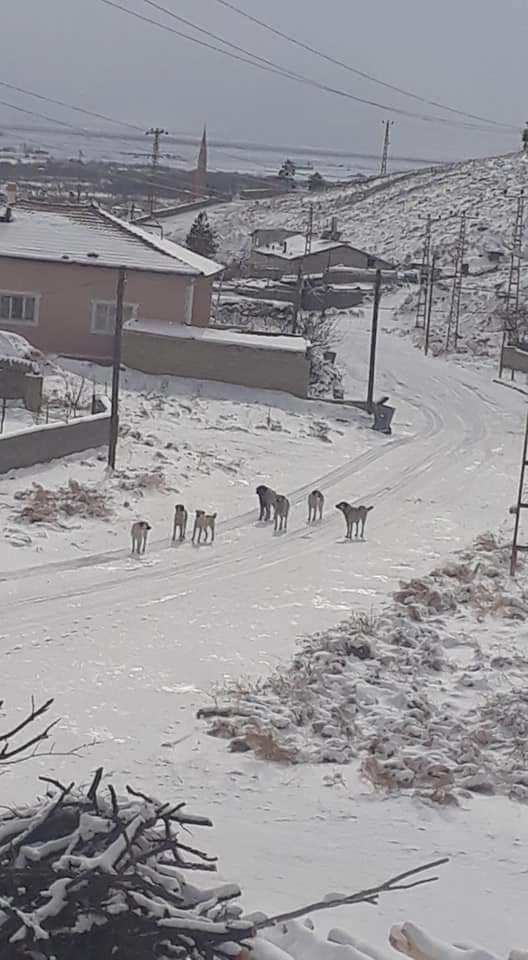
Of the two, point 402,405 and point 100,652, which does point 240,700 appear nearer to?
point 100,652

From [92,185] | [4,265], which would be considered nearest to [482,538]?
[4,265]

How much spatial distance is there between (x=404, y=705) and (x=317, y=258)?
5875 centimetres

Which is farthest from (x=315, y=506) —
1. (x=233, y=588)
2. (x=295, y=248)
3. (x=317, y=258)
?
(x=295, y=248)

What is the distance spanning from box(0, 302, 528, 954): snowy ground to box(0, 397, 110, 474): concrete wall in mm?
468

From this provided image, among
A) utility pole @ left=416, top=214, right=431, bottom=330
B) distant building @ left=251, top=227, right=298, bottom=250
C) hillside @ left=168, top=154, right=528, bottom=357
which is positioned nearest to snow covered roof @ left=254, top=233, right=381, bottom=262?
utility pole @ left=416, top=214, right=431, bottom=330

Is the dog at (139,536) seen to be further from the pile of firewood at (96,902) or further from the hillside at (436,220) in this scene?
the hillside at (436,220)

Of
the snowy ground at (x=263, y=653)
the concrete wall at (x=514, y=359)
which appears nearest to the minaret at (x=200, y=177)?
the concrete wall at (x=514, y=359)

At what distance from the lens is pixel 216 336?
34.7 meters

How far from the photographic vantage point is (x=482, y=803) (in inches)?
386

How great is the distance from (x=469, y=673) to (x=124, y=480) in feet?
33.4

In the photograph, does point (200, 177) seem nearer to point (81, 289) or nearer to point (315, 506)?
point (81, 289)

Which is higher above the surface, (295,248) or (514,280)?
(295,248)

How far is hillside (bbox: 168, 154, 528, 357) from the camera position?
197 ft

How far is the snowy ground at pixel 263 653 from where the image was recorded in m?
8.42
